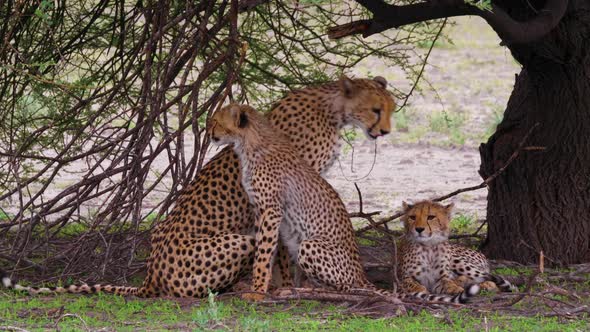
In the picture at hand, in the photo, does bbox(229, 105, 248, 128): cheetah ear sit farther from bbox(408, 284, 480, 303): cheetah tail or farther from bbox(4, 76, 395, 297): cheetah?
bbox(408, 284, 480, 303): cheetah tail

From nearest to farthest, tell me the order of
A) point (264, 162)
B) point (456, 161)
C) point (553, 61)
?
point (264, 162)
point (553, 61)
point (456, 161)

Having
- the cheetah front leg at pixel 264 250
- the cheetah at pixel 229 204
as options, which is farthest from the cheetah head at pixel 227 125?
the cheetah front leg at pixel 264 250

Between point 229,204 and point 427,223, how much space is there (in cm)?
100

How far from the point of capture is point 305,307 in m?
5.42

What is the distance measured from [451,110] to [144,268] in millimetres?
7047

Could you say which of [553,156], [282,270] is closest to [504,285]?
[553,156]

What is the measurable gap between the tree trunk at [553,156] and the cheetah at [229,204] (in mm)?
852

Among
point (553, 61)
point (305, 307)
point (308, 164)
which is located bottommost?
point (305, 307)

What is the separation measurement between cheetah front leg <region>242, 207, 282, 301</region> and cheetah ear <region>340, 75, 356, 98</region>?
761mm

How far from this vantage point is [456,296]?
542 cm

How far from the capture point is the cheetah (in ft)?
18.3

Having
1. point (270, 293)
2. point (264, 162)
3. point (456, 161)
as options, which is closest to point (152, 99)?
point (264, 162)

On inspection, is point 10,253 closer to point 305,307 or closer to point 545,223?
point 305,307

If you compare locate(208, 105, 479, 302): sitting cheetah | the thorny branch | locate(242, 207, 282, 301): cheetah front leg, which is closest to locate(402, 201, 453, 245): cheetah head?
locate(208, 105, 479, 302): sitting cheetah
